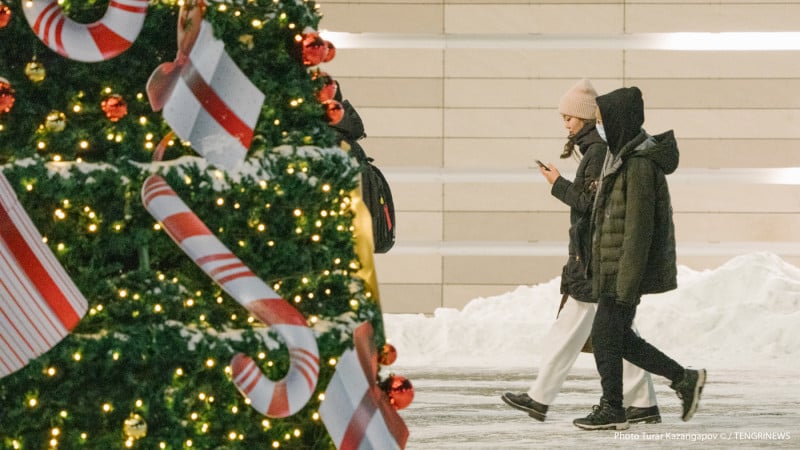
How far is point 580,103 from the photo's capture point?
31.7ft

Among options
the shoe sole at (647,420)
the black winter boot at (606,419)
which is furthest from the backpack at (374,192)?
the shoe sole at (647,420)

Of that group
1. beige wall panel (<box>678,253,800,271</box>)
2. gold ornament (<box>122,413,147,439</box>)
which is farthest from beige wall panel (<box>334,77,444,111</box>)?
gold ornament (<box>122,413,147,439</box>)

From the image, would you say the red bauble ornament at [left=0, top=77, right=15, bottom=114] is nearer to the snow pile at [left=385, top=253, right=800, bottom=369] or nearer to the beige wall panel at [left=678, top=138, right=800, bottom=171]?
the snow pile at [left=385, top=253, right=800, bottom=369]

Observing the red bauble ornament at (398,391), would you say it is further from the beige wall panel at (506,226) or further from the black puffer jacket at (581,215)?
the beige wall panel at (506,226)

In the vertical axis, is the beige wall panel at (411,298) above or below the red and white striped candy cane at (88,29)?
below

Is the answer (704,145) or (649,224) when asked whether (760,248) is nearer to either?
(704,145)

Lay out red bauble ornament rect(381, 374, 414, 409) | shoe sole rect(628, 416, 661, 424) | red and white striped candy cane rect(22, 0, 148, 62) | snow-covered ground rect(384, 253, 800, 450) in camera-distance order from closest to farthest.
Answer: red and white striped candy cane rect(22, 0, 148, 62) → red bauble ornament rect(381, 374, 414, 409) → snow-covered ground rect(384, 253, 800, 450) → shoe sole rect(628, 416, 661, 424)

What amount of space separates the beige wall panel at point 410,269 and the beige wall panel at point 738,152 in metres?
2.90

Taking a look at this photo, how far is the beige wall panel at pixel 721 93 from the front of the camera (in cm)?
1773

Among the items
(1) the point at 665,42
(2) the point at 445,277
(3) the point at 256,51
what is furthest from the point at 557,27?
(3) the point at 256,51

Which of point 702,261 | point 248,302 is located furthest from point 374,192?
point 702,261

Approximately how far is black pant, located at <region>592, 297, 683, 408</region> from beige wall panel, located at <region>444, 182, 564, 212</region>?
8963mm

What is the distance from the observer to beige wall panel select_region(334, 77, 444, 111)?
17766 millimetres

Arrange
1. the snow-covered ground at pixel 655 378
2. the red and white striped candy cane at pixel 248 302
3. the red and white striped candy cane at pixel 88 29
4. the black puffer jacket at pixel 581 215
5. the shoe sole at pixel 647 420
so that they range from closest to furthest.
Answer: the red and white striped candy cane at pixel 88 29
the red and white striped candy cane at pixel 248 302
the snow-covered ground at pixel 655 378
the black puffer jacket at pixel 581 215
the shoe sole at pixel 647 420
